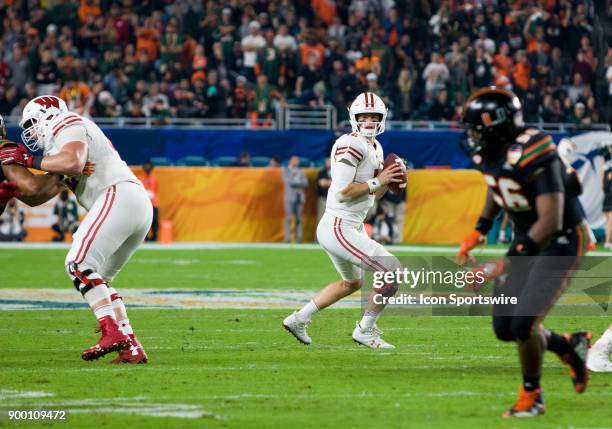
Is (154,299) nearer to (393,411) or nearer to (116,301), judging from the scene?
(116,301)

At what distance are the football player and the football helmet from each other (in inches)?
128

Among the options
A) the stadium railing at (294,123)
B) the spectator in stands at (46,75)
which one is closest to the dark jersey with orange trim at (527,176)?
the stadium railing at (294,123)

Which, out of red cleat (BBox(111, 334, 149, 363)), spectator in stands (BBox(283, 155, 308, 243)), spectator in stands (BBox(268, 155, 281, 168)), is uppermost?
red cleat (BBox(111, 334, 149, 363))

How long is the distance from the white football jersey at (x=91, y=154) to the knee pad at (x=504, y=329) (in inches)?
128

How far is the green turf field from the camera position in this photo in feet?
20.4

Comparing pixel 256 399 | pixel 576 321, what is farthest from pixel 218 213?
pixel 256 399

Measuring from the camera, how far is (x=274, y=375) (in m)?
7.71

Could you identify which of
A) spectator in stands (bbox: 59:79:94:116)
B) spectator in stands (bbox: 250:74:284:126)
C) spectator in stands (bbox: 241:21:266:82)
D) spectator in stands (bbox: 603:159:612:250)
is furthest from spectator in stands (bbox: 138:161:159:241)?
spectator in stands (bbox: 603:159:612:250)

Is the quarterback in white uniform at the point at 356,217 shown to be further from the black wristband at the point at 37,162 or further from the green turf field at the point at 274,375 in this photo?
the black wristband at the point at 37,162

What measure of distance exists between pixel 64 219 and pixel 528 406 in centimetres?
1696

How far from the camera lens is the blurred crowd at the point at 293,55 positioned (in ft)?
77.6

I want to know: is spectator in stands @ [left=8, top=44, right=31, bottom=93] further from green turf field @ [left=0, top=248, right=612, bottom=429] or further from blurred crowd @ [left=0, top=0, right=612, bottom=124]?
green turf field @ [left=0, top=248, right=612, bottom=429]

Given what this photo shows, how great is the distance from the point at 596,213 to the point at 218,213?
6841mm

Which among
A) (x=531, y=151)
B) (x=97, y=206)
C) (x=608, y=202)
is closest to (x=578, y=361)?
(x=531, y=151)
